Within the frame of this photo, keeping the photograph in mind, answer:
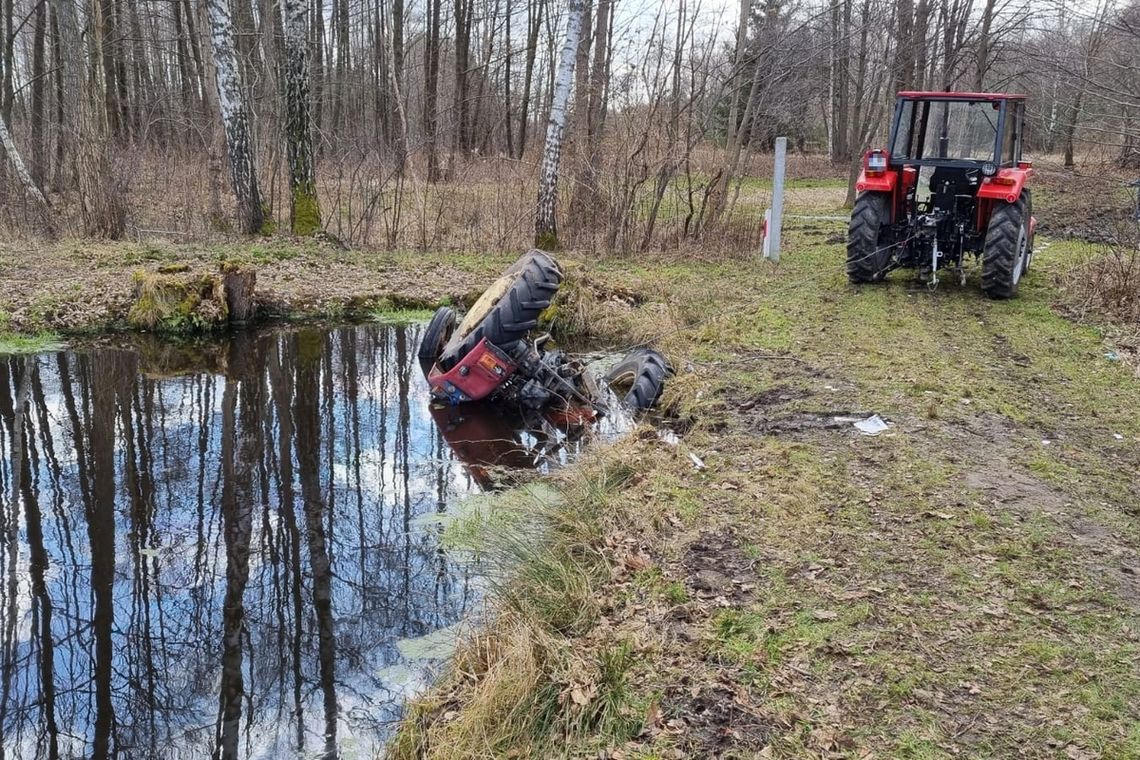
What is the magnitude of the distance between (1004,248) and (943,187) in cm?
107

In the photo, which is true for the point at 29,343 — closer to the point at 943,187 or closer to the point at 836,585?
the point at 836,585

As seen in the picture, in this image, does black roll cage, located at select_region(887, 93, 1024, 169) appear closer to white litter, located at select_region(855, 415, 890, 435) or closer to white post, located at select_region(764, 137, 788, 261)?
white post, located at select_region(764, 137, 788, 261)

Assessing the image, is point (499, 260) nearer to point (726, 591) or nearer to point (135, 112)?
→ point (726, 591)

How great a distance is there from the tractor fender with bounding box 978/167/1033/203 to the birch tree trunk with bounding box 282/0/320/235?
9.68 meters

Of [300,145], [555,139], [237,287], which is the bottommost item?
[237,287]

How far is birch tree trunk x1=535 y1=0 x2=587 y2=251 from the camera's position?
43.2ft

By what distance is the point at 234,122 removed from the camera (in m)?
13.9

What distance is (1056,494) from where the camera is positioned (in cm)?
510

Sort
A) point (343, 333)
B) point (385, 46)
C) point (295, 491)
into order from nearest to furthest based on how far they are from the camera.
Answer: point (295, 491) → point (343, 333) → point (385, 46)

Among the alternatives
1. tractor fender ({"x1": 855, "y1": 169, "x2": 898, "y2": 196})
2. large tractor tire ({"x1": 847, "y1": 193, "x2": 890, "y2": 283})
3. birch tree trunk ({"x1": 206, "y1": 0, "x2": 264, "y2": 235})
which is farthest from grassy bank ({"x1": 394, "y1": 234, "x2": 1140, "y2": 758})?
Answer: birch tree trunk ({"x1": 206, "y1": 0, "x2": 264, "y2": 235})

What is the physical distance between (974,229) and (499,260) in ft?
21.0

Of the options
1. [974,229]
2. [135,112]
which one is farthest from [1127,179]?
[135,112]

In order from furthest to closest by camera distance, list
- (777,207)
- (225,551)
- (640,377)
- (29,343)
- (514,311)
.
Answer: (777,207)
(29,343)
(640,377)
(514,311)
(225,551)

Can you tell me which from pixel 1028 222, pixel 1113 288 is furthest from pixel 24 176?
pixel 1113 288
